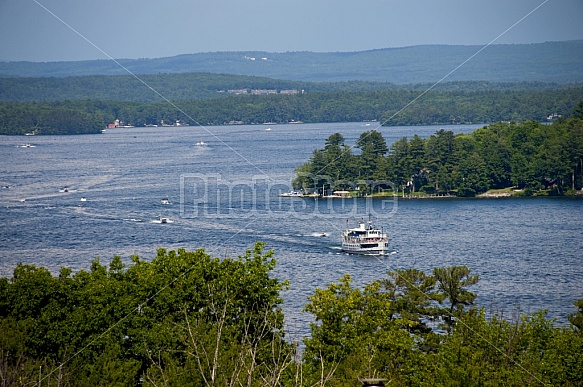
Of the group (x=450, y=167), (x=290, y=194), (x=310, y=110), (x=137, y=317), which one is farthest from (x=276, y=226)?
(x=310, y=110)

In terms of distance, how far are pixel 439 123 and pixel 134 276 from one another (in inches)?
4623

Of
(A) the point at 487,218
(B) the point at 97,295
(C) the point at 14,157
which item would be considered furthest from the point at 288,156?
(B) the point at 97,295

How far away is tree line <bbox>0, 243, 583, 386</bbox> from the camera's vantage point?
16.0 meters

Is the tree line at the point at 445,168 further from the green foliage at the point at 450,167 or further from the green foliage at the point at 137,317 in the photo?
the green foliage at the point at 137,317

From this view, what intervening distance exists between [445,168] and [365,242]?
88.0 feet

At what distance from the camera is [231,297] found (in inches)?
754

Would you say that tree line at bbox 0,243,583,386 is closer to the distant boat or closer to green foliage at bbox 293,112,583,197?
the distant boat

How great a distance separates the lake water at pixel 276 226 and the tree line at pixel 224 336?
18.5 ft

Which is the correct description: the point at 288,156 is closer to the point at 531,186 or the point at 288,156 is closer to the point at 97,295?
the point at 531,186

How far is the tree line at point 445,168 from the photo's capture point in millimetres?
64688

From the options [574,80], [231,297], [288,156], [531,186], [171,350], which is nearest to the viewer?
[171,350]

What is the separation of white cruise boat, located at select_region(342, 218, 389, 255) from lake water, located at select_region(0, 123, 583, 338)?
72cm

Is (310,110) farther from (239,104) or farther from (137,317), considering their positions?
(137,317)

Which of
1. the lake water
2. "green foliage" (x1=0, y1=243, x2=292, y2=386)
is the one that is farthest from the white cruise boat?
"green foliage" (x1=0, y1=243, x2=292, y2=386)
